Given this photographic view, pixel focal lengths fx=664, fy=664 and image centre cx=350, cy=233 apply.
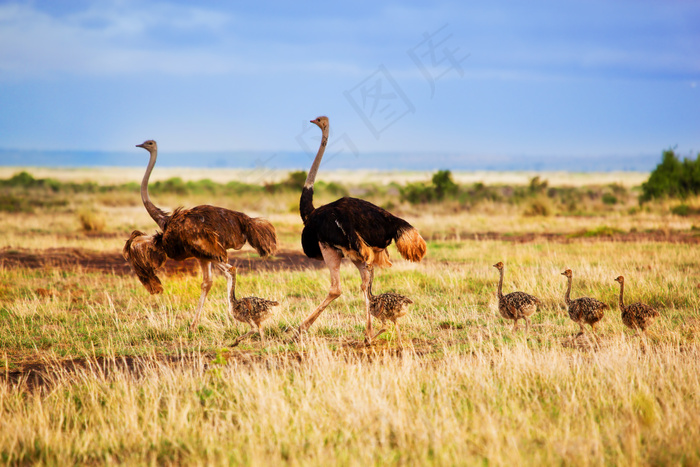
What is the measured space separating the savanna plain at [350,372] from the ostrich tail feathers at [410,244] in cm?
96

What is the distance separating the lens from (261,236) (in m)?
8.35

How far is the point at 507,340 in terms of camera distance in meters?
7.21

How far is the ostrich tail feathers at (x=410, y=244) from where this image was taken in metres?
7.12

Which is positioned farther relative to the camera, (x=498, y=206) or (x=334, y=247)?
(x=498, y=206)

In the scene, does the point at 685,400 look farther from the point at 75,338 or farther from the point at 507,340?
the point at 75,338

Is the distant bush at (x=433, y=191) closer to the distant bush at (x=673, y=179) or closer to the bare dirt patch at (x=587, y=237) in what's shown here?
the distant bush at (x=673, y=179)

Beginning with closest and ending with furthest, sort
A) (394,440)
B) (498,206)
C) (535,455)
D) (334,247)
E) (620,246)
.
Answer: (535,455), (394,440), (334,247), (620,246), (498,206)

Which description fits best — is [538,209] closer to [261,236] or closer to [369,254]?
[261,236]

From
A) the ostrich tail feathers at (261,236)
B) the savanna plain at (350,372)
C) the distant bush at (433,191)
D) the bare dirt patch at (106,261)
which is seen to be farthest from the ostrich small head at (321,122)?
the distant bush at (433,191)

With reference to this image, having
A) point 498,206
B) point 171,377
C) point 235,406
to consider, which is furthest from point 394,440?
point 498,206

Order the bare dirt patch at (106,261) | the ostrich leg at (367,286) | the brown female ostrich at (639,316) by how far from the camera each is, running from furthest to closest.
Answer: the bare dirt patch at (106,261)
the ostrich leg at (367,286)
the brown female ostrich at (639,316)

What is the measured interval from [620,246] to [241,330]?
10826 mm

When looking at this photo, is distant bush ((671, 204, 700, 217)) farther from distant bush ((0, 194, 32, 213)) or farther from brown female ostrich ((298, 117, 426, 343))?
distant bush ((0, 194, 32, 213))

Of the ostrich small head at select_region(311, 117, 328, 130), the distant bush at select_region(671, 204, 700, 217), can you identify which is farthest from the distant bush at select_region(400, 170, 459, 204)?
the ostrich small head at select_region(311, 117, 328, 130)
